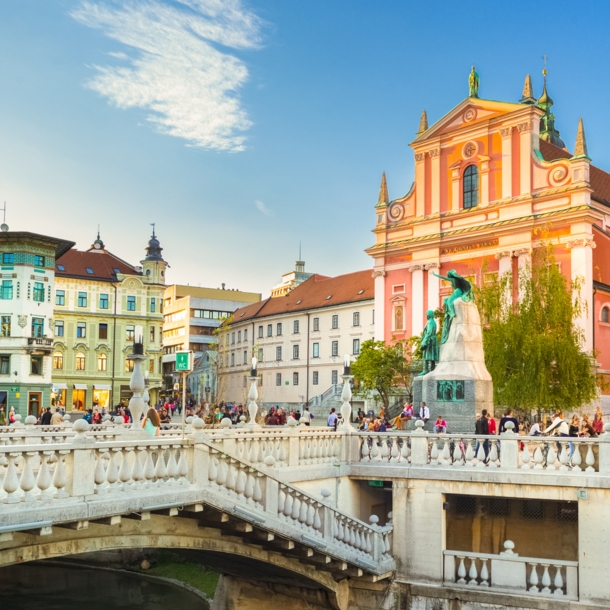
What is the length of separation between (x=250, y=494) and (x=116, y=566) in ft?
57.6

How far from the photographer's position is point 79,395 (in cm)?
7106

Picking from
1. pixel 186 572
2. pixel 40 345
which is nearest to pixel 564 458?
pixel 186 572

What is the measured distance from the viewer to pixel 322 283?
80188 millimetres

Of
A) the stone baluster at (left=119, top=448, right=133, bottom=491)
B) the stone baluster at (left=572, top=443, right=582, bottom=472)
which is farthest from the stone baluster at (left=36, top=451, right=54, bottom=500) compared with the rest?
the stone baluster at (left=572, top=443, right=582, bottom=472)

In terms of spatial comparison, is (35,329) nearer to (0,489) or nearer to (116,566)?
(116,566)

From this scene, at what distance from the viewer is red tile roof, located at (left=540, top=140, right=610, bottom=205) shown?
48125 mm

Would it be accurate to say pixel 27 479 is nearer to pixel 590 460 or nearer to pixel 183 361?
pixel 183 361

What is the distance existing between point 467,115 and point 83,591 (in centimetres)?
3522

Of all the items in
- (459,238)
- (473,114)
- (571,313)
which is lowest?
(571,313)

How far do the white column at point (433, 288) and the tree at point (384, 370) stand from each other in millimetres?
2839

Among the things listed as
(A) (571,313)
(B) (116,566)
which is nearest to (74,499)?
(B) (116,566)

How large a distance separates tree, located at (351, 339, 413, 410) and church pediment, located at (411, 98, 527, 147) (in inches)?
523

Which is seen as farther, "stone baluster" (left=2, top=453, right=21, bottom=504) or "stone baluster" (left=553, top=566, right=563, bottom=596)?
"stone baluster" (left=553, top=566, right=563, bottom=596)

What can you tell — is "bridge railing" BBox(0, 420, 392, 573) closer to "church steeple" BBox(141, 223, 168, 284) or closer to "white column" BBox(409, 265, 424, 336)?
"white column" BBox(409, 265, 424, 336)
